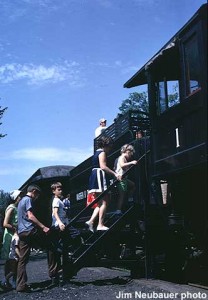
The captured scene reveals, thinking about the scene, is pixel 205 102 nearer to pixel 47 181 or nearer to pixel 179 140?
pixel 179 140

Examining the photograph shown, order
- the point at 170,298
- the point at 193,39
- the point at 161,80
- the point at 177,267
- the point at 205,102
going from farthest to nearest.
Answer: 1. the point at 161,80
2. the point at 177,267
3. the point at 193,39
4. the point at 205,102
5. the point at 170,298

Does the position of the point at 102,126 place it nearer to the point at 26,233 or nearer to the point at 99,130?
the point at 99,130

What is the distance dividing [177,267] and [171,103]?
2804 millimetres

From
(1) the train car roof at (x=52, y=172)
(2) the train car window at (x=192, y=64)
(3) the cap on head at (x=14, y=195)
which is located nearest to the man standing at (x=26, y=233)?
(3) the cap on head at (x=14, y=195)

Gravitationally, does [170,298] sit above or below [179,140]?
below

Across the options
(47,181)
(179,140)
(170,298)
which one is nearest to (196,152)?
(179,140)

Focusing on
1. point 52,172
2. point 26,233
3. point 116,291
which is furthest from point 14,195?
point 52,172

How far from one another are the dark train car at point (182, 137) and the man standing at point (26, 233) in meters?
2.17

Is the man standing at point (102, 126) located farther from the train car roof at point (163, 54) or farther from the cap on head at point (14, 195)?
the cap on head at point (14, 195)

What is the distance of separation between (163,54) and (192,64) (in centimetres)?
84

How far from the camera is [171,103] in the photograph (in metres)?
6.70

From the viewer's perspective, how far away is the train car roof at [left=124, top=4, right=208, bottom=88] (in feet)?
18.2

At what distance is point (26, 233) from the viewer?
6.29 meters

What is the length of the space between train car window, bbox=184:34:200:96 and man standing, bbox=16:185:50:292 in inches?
123
